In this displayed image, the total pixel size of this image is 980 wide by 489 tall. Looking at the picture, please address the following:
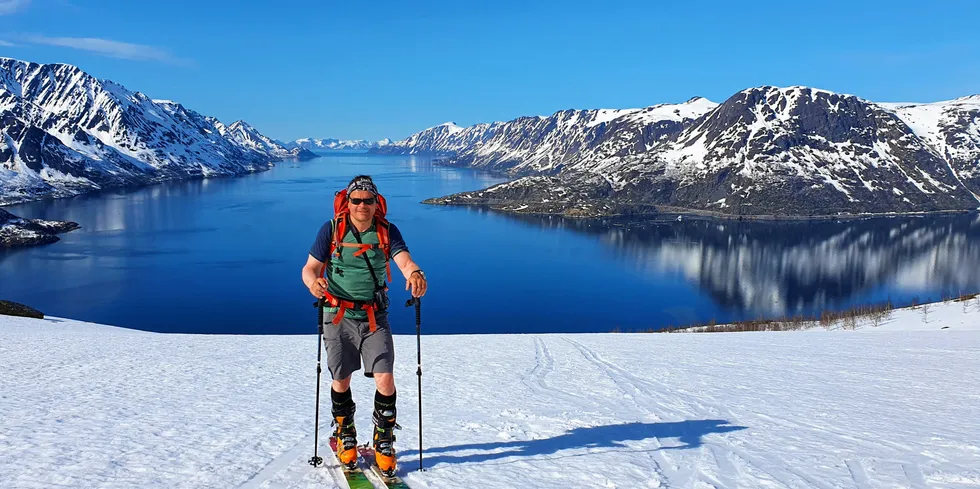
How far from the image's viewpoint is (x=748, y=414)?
39.7 ft

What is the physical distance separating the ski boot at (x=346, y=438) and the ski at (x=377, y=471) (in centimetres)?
27

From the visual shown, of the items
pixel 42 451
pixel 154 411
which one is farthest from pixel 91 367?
pixel 42 451

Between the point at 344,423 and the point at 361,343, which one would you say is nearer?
the point at 361,343

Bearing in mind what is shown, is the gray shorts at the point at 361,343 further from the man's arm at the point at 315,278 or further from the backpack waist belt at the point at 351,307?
the man's arm at the point at 315,278

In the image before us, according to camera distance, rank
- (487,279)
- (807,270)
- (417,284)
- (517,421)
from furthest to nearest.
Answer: (807,270) < (487,279) < (517,421) < (417,284)

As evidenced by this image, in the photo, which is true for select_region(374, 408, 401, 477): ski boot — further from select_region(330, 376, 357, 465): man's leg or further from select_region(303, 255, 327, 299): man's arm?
select_region(303, 255, 327, 299): man's arm

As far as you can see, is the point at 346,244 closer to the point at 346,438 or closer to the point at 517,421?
the point at 346,438

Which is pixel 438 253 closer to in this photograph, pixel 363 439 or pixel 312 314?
pixel 312 314

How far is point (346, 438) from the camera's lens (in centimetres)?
797

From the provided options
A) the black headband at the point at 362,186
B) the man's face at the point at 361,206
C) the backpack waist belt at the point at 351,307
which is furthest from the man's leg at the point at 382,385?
the black headband at the point at 362,186

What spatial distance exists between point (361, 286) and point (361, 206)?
1.00m

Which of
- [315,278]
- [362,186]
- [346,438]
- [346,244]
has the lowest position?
[346,438]

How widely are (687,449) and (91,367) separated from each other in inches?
595

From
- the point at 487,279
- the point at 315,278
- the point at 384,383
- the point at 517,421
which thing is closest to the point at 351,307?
the point at 315,278
